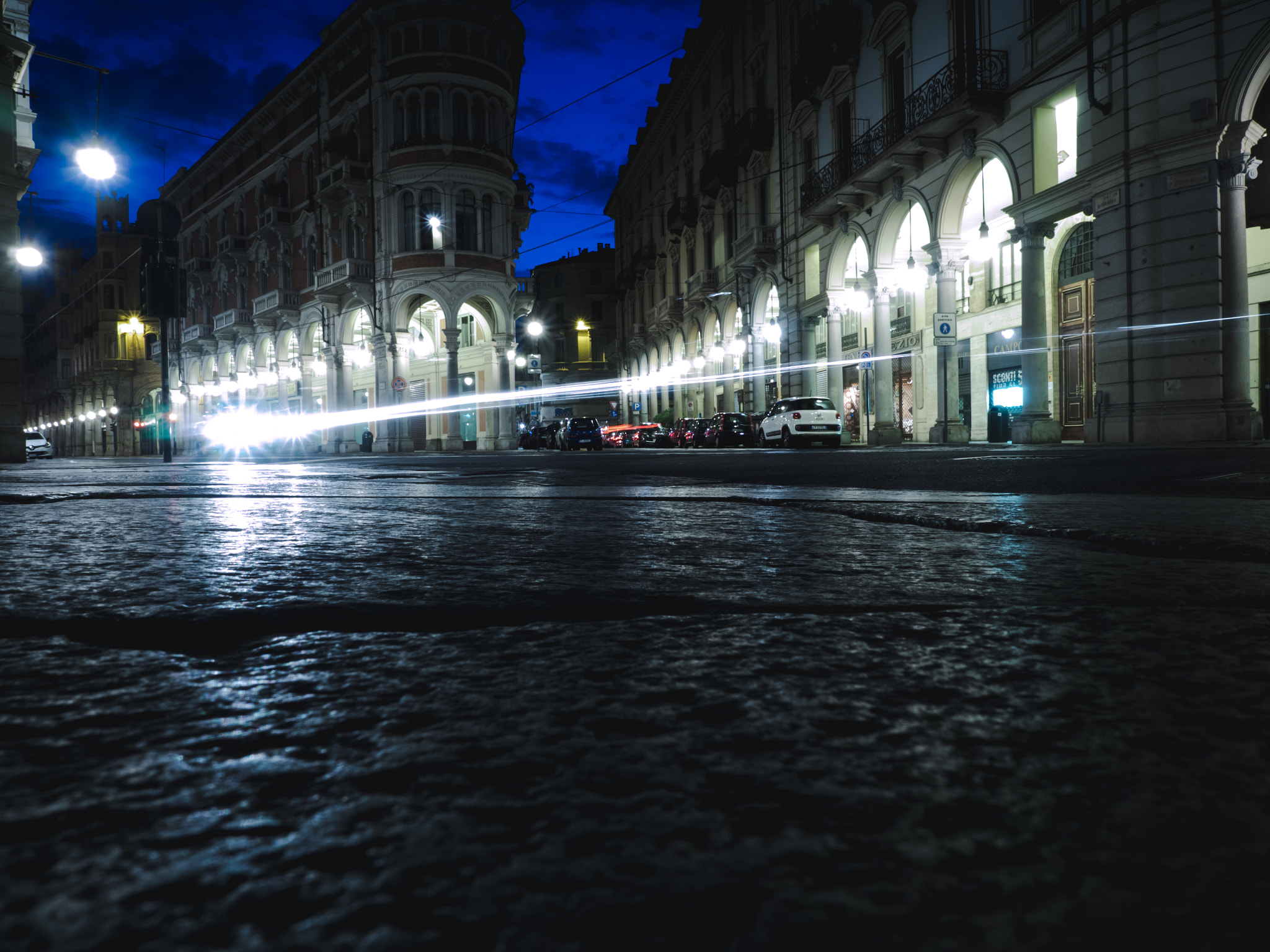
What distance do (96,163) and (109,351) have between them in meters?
56.1

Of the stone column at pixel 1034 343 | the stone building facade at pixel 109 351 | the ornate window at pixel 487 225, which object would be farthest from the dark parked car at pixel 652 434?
the stone building facade at pixel 109 351

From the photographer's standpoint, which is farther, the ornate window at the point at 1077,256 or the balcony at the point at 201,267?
the balcony at the point at 201,267

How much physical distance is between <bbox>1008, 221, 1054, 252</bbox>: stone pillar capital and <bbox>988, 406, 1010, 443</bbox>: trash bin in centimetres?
500

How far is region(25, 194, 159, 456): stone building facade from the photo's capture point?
64.5 m

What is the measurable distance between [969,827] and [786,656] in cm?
48

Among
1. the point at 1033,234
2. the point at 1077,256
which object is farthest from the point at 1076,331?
the point at 1033,234

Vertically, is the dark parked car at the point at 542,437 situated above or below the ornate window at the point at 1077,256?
below

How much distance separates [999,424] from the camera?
22312 mm

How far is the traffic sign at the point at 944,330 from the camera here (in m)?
19.9

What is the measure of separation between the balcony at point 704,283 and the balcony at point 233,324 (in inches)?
943

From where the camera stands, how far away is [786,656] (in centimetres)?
99

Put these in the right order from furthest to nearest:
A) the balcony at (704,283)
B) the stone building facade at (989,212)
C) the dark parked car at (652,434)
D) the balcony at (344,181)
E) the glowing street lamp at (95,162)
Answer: the dark parked car at (652,434), the balcony at (704,283), the balcony at (344,181), the glowing street lamp at (95,162), the stone building facade at (989,212)

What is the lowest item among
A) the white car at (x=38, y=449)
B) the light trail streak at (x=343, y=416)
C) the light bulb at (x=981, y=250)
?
the white car at (x=38, y=449)

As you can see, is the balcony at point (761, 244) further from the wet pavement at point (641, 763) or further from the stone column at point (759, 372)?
the wet pavement at point (641, 763)
